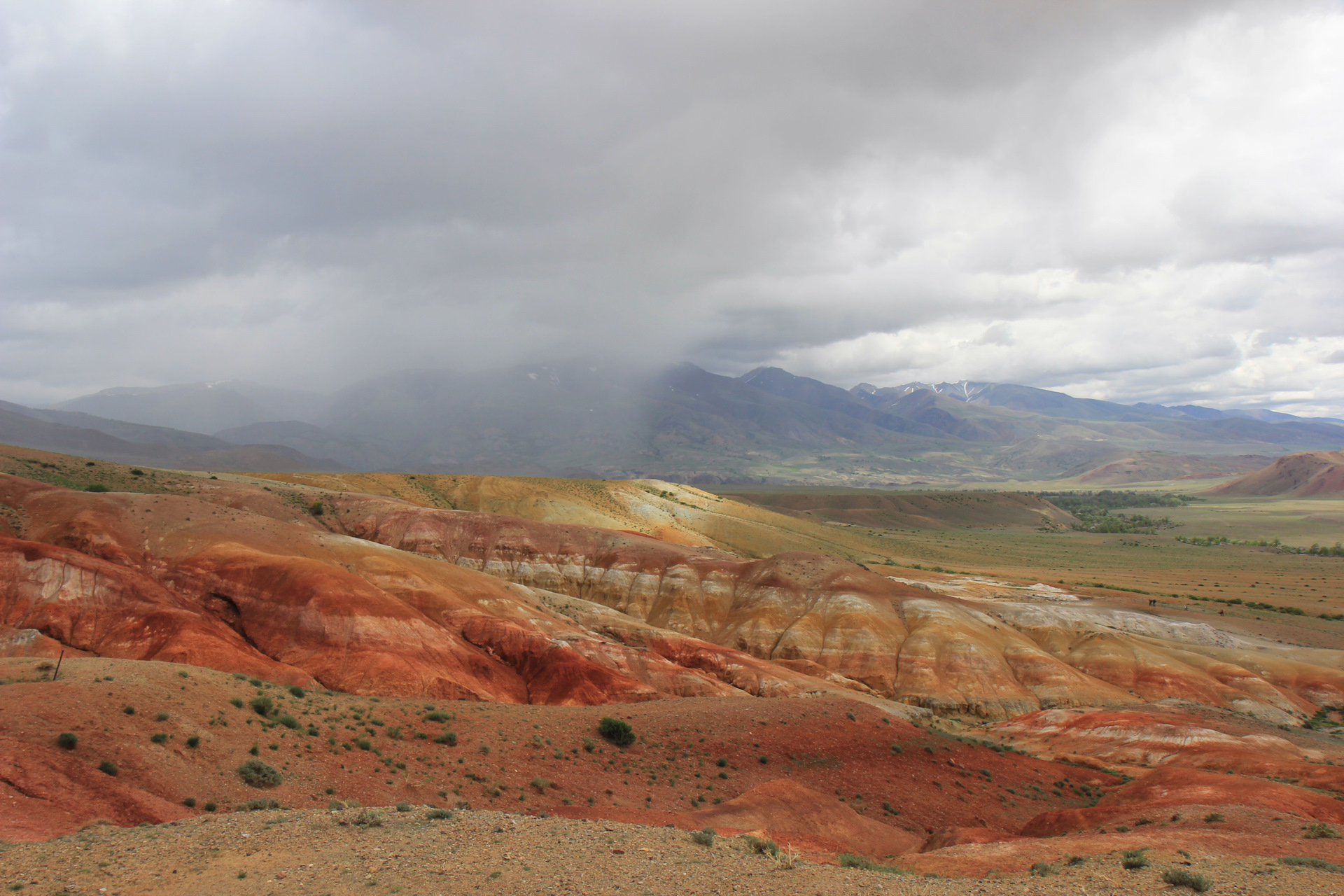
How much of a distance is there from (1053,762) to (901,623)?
93.9 ft

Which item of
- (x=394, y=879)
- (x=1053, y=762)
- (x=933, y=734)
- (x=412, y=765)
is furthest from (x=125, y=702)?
(x=1053, y=762)

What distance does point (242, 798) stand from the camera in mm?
20641

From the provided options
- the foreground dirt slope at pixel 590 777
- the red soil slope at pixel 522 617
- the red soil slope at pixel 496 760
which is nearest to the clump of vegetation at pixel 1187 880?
the foreground dirt slope at pixel 590 777

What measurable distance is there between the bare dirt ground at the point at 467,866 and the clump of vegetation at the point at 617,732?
47.3ft

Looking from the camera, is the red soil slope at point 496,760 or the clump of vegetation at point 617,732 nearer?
the red soil slope at point 496,760

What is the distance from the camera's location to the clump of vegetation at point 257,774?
2162 centimetres

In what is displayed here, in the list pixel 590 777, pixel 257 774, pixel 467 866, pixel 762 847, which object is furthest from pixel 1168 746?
pixel 257 774

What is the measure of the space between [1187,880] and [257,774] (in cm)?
2771

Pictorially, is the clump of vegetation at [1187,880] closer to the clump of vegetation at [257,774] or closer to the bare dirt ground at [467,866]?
the bare dirt ground at [467,866]

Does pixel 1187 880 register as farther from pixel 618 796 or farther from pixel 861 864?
pixel 618 796

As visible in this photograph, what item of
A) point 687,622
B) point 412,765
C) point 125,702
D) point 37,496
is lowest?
point 687,622

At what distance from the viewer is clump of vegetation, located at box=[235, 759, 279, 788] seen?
2162cm

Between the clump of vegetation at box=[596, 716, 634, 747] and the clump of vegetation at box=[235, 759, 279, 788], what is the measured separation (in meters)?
15.4

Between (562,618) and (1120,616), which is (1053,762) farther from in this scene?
(1120,616)
